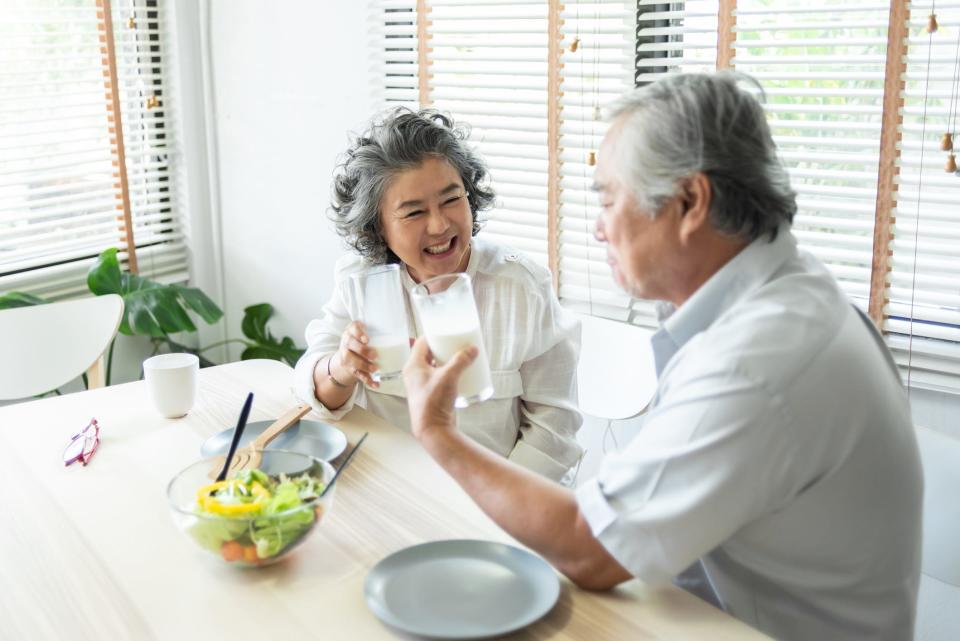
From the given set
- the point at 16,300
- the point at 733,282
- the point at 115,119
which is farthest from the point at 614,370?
the point at 115,119

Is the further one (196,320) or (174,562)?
(196,320)

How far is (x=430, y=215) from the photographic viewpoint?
6.47 ft

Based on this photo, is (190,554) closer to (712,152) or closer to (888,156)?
(712,152)

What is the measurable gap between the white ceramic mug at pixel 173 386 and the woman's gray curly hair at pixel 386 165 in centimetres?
42

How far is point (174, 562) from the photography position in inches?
53.2

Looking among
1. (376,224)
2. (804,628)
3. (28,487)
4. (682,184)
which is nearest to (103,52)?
(376,224)

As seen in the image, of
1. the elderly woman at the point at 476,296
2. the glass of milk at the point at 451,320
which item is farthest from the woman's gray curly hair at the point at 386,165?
the glass of milk at the point at 451,320

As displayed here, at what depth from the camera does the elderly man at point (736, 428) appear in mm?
1138

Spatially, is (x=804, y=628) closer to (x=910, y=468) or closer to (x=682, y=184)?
(x=910, y=468)

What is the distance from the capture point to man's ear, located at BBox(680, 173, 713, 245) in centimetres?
119

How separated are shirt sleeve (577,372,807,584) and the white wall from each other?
2291 mm

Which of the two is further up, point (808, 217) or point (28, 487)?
point (808, 217)

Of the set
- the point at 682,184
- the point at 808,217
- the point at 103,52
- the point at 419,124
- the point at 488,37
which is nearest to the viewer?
the point at 682,184

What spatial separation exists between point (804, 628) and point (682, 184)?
0.57 metres
